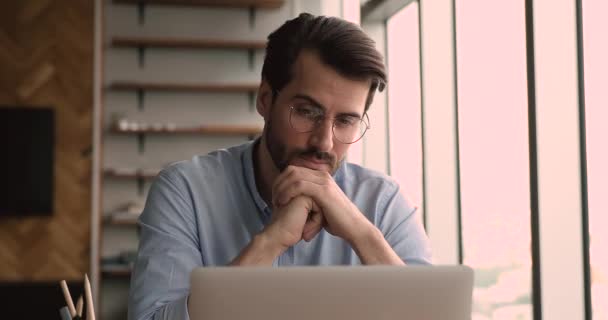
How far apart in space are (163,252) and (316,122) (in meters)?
0.45

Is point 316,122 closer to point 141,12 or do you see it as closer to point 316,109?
point 316,109

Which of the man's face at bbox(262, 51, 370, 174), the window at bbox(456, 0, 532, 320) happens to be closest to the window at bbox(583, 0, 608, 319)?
the window at bbox(456, 0, 532, 320)

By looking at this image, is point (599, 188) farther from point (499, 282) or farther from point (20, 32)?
point (20, 32)

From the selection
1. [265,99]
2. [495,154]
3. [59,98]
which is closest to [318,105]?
[265,99]

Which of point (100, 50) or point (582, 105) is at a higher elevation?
point (100, 50)

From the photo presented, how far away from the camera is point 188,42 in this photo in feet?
19.1

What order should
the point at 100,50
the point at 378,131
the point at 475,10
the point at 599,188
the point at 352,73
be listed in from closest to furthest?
the point at 352,73
the point at 599,188
the point at 475,10
the point at 378,131
the point at 100,50

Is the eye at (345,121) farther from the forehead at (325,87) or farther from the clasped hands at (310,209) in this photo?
the clasped hands at (310,209)

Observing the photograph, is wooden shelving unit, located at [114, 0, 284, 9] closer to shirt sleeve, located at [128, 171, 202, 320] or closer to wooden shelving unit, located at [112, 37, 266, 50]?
wooden shelving unit, located at [112, 37, 266, 50]

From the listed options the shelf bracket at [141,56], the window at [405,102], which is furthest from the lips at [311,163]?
the shelf bracket at [141,56]

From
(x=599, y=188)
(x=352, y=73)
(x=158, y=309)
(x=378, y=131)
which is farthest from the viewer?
(x=378, y=131)

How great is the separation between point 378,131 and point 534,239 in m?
2.52

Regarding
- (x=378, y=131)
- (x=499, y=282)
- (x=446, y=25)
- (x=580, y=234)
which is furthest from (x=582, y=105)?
(x=378, y=131)

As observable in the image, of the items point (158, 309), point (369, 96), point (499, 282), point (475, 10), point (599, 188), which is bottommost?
point (499, 282)
